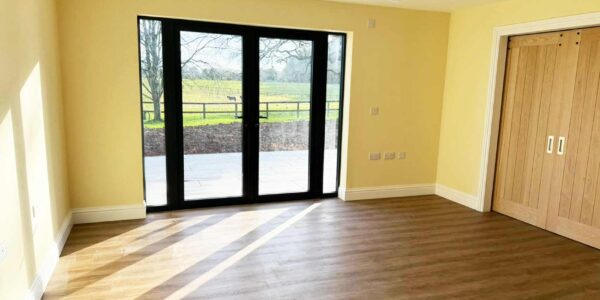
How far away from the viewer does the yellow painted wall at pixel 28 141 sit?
225cm

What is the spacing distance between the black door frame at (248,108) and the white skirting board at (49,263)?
36.6 inches

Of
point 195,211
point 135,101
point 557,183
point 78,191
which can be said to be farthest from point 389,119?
point 78,191

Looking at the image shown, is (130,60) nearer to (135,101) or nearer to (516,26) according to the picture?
(135,101)

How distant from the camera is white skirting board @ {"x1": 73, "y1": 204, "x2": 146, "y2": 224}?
13.9 ft

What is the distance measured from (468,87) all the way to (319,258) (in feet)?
10.2

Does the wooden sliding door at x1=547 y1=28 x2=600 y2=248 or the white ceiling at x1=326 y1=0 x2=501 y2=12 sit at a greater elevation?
the white ceiling at x1=326 y1=0 x2=501 y2=12

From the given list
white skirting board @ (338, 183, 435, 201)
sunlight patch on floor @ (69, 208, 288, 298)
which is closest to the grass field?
white skirting board @ (338, 183, 435, 201)

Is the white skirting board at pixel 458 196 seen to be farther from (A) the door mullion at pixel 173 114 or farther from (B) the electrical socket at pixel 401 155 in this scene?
(A) the door mullion at pixel 173 114

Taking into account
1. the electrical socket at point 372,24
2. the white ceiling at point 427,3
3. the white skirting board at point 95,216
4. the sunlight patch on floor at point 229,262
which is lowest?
the sunlight patch on floor at point 229,262

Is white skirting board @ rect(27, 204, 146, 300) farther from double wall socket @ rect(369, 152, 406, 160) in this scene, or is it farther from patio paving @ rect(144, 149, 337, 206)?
double wall socket @ rect(369, 152, 406, 160)

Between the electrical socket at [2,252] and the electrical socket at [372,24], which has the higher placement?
the electrical socket at [372,24]

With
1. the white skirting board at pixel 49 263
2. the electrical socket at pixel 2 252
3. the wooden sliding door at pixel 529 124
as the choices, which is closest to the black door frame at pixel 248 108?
the white skirting board at pixel 49 263

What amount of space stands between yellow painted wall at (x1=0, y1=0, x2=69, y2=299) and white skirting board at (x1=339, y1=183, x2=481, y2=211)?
3338 millimetres

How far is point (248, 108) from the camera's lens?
4852 mm
